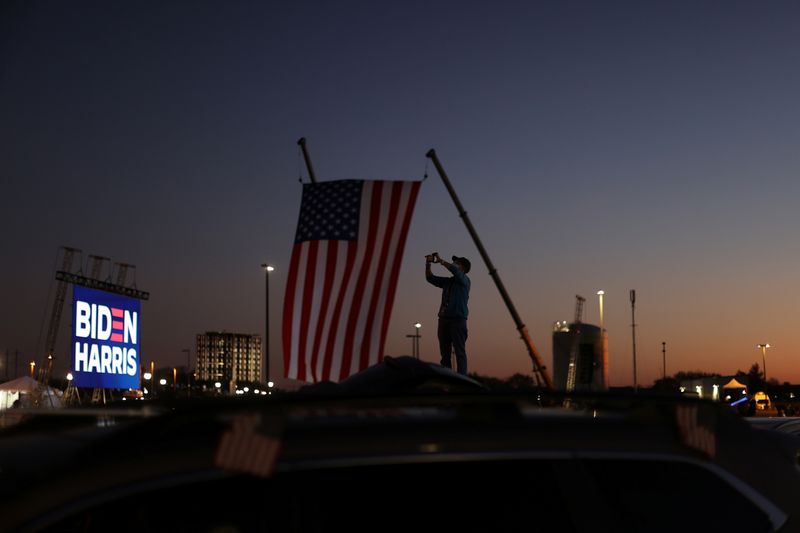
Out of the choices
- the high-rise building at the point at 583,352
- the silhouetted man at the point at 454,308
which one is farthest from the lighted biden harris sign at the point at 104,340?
the silhouetted man at the point at 454,308

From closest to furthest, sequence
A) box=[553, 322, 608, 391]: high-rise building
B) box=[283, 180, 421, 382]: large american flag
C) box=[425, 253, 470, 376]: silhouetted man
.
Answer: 1. box=[425, 253, 470, 376]: silhouetted man
2. box=[283, 180, 421, 382]: large american flag
3. box=[553, 322, 608, 391]: high-rise building

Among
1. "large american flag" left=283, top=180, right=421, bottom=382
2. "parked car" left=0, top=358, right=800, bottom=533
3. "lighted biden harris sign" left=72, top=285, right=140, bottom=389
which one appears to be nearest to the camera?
"parked car" left=0, top=358, right=800, bottom=533

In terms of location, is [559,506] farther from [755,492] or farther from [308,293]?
[308,293]

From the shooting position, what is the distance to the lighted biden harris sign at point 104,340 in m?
54.5

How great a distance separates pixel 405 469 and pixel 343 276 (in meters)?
9.95

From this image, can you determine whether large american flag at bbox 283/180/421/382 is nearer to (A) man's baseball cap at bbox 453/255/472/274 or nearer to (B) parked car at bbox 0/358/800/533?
(A) man's baseball cap at bbox 453/255/472/274

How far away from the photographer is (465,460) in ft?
6.48

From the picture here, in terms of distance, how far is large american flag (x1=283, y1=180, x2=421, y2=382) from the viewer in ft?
38.0

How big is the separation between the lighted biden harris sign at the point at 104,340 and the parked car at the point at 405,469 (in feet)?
179

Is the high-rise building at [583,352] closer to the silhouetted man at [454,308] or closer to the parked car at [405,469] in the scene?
the silhouetted man at [454,308]

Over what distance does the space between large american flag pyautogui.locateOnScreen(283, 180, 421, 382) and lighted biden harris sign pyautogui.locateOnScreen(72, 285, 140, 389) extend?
4486 cm

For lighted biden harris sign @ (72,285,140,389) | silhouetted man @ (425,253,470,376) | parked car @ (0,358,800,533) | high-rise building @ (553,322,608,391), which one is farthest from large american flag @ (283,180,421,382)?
lighted biden harris sign @ (72,285,140,389)

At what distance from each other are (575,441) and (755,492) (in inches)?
20.3

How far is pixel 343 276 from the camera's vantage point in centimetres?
1187
